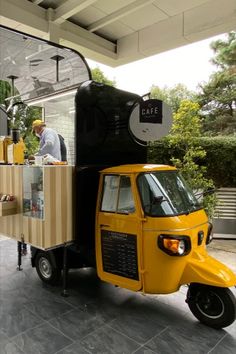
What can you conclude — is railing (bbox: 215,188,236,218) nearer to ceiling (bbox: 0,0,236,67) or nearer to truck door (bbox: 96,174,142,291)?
ceiling (bbox: 0,0,236,67)

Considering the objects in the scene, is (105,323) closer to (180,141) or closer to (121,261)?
(121,261)

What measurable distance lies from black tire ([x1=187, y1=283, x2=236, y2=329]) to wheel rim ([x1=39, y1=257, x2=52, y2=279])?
170 cm

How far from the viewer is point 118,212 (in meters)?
2.88

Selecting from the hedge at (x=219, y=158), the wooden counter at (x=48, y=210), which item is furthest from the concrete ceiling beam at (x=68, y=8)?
the hedge at (x=219, y=158)

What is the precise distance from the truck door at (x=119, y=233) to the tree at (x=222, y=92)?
11040 mm

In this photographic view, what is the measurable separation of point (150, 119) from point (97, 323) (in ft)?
7.53

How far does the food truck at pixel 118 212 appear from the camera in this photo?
263 centimetres

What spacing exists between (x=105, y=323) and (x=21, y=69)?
4571 mm

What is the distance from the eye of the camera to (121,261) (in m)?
2.88

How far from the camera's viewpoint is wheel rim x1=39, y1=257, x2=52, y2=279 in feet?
11.6

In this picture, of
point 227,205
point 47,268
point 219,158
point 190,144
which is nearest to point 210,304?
point 47,268

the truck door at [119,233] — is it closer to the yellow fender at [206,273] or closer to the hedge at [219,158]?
the yellow fender at [206,273]

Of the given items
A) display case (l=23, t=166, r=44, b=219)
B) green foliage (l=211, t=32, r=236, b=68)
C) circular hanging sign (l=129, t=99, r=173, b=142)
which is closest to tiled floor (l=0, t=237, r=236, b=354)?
display case (l=23, t=166, r=44, b=219)

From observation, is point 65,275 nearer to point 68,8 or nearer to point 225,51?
point 68,8
